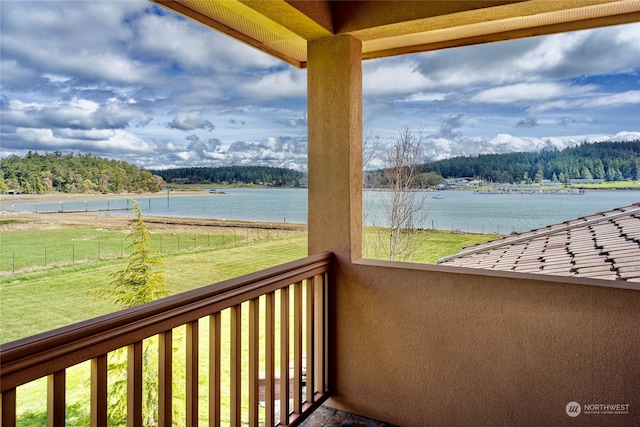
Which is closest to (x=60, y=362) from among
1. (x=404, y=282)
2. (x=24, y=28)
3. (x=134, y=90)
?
(x=404, y=282)

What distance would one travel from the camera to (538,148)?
3.11 meters

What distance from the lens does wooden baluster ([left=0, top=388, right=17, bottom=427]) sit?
0.96 m

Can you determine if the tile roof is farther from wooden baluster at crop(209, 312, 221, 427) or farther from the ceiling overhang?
wooden baluster at crop(209, 312, 221, 427)

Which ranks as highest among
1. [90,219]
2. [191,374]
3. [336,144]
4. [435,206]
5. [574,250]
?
[336,144]

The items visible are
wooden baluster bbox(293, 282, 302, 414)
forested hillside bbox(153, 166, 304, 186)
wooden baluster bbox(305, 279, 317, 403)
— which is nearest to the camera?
wooden baluster bbox(293, 282, 302, 414)

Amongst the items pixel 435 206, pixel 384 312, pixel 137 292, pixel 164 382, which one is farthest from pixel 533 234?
pixel 137 292

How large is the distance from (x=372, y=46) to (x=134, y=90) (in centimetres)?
281

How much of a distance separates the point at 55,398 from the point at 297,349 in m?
1.51

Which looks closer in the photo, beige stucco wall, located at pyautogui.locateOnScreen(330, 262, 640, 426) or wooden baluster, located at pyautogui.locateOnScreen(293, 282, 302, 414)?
beige stucco wall, located at pyautogui.locateOnScreen(330, 262, 640, 426)

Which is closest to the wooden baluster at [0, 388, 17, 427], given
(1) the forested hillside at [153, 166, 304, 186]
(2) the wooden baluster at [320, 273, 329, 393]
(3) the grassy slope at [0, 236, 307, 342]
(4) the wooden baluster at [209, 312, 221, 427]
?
(4) the wooden baluster at [209, 312, 221, 427]

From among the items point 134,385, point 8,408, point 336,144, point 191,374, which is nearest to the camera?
point 8,408

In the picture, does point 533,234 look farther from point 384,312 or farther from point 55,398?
point 55,398

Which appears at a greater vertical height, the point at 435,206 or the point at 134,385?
the point at 435,206
